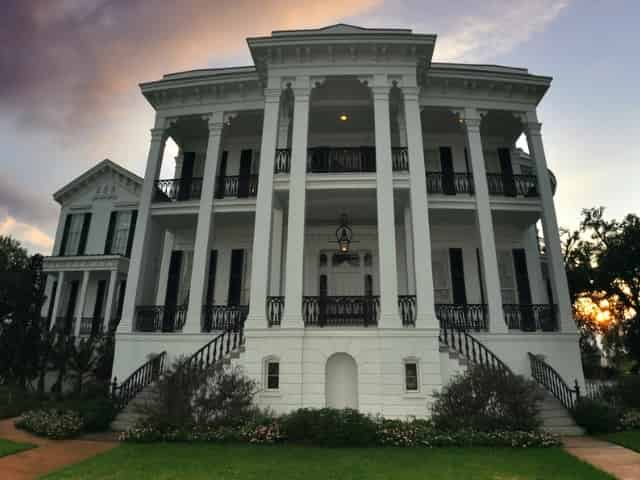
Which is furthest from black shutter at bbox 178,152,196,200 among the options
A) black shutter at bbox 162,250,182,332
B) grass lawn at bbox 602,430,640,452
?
grass lawn at bbox 602,430,640,452

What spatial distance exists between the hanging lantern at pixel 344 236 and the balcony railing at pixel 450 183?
11.5 feet

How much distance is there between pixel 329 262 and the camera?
14.9 m

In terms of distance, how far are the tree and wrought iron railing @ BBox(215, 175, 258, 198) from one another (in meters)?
16.4

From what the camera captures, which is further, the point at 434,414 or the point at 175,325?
the point at 175,325

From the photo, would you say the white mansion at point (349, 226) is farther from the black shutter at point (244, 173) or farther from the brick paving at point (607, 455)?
the brick paving at point (607, 455)

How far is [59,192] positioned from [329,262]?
18862mm

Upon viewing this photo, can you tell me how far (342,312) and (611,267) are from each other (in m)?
13.6

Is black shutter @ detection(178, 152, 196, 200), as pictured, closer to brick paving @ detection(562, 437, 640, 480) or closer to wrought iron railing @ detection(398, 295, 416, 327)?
wrought iron railing @ detection(398, 295, 416, 327)

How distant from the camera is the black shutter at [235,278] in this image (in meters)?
15.1

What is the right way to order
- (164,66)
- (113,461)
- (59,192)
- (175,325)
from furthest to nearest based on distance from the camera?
(59,192)
(164,66)
(175,325)
(113,461)

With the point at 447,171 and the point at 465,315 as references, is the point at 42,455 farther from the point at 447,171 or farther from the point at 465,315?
the point at 447,171

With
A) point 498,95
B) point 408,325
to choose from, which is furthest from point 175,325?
point 498,95

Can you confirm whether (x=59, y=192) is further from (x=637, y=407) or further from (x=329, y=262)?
(x=637, y=407)

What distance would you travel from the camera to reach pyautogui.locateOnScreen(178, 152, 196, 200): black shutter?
1574cm
